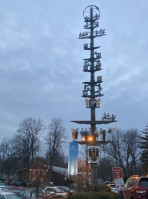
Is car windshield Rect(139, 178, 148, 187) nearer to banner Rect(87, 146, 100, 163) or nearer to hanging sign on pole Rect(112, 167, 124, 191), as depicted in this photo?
hanging sign on pole Rect(112, 167, 124, 191)

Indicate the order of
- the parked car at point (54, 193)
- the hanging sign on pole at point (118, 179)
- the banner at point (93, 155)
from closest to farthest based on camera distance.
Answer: the hanging sign on pole at point (118, 179), the parked car at point (54, 193), the banner at point (93, 155)

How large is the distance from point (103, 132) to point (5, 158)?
212 ft

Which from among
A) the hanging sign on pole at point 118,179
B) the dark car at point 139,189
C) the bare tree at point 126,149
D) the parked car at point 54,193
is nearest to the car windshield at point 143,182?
the dark car at point 139,189

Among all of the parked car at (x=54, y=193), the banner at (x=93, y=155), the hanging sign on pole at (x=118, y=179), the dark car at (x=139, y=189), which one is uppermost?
the banner at (x=93, y=155)

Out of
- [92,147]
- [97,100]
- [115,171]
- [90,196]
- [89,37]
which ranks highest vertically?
[89,37]

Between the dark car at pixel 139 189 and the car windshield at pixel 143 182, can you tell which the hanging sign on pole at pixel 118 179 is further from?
the car windshield at pixel 143 182

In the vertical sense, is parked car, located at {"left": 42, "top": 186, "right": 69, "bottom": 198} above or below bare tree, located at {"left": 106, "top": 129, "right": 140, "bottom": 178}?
below

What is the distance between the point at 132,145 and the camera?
2441 inches

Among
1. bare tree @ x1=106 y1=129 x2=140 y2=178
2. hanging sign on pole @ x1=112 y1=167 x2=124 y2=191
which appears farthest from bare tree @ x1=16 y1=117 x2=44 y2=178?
hanging sign on pole @ x1=112 y1=167 x2=124 y2=191

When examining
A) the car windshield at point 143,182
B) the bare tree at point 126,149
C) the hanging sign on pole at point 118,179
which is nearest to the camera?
the hanging sign on pole at point 118,179

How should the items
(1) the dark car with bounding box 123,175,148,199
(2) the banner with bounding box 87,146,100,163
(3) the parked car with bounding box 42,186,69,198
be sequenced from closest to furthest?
(1) the dark car with bounding box 123,175,148,199 → (3) the parked car with bounding box 42,186,69,198 → (2) the banner with bounding box 87,146,100,163

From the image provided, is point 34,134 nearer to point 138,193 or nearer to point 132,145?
point 132,145

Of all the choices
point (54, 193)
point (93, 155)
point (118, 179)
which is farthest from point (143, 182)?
point (93, 155)

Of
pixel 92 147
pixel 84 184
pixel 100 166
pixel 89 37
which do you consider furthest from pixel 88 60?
pixel 100 166
